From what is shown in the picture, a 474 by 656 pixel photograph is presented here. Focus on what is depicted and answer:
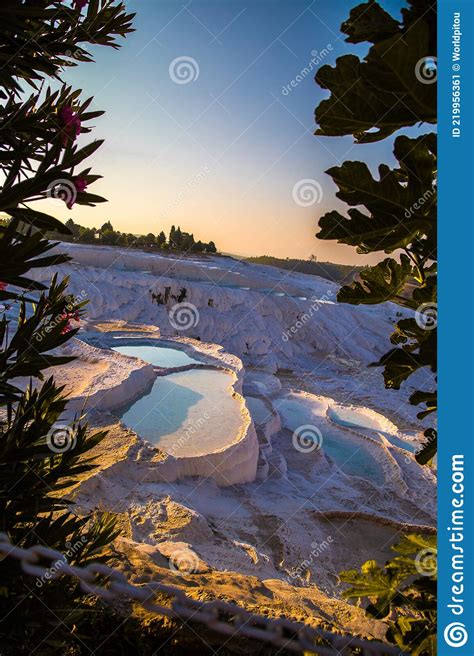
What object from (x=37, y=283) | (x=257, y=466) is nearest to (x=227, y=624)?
(x=37, y=283)

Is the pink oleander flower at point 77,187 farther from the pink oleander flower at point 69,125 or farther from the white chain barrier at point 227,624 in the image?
the white chain barrier at point 227,624

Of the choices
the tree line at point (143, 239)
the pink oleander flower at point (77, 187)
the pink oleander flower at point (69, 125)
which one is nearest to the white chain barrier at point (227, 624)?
the pink oleander flower at point (77, 187)

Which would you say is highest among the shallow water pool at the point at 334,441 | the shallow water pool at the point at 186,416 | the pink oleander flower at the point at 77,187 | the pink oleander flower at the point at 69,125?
the pink oleander flower at the point at 69,125

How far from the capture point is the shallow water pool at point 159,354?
16328mm

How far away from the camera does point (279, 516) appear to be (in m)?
9.14

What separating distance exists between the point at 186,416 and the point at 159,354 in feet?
23.2

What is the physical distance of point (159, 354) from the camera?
58.0ft

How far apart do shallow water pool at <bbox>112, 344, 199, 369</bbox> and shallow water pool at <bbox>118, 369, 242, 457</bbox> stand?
1921 millimetres

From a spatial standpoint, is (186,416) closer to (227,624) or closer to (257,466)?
(257,466)

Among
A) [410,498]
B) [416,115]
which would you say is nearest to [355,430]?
[410,498]

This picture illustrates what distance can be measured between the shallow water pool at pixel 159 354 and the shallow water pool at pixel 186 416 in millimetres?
1921

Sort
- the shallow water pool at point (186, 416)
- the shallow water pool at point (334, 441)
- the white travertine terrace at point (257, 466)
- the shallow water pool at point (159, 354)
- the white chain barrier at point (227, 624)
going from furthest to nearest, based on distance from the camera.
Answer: the shallow water pool at point (159, 354) < the shallow water pool at point (334, 441) < the shallow water pool at point (186, 416) < the white travertine terrace at point (257, 466) < the white chain barrier at point (227, 624)

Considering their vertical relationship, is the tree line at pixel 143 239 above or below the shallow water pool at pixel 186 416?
above

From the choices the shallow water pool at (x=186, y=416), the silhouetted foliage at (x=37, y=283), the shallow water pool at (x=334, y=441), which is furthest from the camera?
the shallow water pool at (x=334, y=441)
